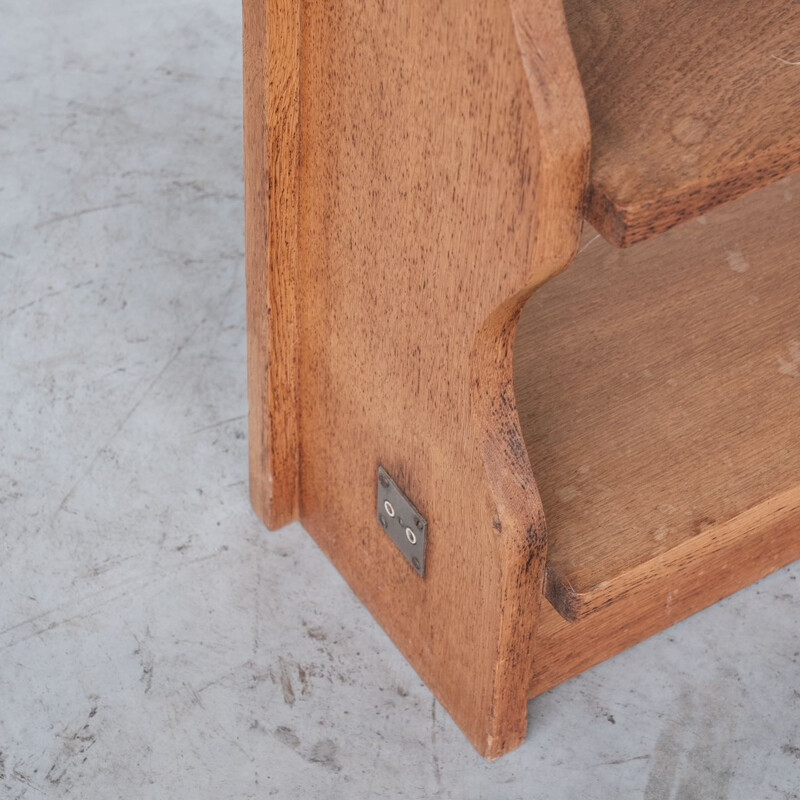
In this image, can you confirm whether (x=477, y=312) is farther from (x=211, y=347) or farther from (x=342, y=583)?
(x=211, y=347)

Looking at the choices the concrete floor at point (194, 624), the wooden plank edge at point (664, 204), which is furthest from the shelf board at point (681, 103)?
the concrete floor at point (194, 624)

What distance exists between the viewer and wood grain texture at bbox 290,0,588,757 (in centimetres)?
108

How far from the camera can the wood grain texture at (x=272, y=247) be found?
135 cm

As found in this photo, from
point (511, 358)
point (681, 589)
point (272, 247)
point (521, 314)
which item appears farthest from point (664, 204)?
point (681, 589)

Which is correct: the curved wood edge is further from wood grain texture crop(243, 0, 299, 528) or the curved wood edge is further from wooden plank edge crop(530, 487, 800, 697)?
wood grain texture crop(243, 0, 299, 528)

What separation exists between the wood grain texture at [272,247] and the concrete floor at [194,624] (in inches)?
5.1

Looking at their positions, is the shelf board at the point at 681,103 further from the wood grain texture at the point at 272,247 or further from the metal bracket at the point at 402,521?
the metal bracket at the point at 402,521

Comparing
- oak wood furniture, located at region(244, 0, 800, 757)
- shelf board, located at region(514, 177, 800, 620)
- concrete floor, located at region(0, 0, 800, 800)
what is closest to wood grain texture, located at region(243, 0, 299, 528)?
oak wood furniture, located at region(244, 0, 800, 757)

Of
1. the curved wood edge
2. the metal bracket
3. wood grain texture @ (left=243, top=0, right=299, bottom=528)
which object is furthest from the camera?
the metal bracket

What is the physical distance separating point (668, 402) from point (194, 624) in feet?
2.00

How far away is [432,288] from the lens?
1.29 m

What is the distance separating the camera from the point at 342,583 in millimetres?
1725

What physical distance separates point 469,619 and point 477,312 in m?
0.37

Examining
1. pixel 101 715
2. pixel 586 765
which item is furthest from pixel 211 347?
pixel 586 765
